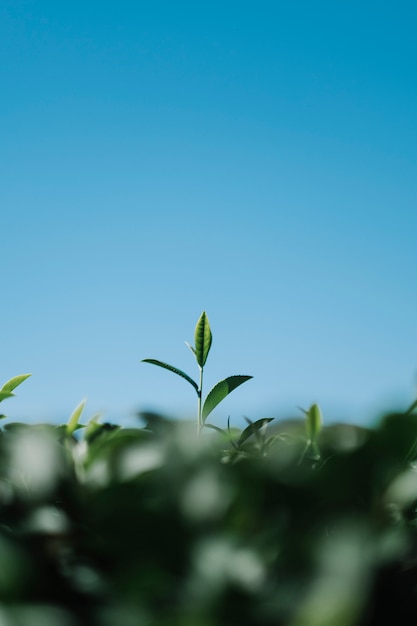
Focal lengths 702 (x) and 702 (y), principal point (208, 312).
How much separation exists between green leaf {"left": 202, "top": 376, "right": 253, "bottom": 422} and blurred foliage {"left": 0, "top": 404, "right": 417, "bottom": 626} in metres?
0.24

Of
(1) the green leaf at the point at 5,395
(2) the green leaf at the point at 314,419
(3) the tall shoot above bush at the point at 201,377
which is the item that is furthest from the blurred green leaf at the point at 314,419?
(1) the green leaf at the point at 5,395

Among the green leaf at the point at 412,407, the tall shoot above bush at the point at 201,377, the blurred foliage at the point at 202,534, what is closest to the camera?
the blurred foliage at the point at 202,534

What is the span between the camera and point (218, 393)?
75 cm

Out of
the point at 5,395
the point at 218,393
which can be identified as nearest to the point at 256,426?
the point at 218,393

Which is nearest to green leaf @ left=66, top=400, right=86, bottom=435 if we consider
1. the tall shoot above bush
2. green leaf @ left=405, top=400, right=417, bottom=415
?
the tall shoot above bush

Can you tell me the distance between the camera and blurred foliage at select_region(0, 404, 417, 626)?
0.35 meters

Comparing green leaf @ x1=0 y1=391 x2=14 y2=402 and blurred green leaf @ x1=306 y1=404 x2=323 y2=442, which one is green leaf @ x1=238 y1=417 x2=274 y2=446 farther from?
green leaf @ x1=0 y1=391 x2=14 y2=402

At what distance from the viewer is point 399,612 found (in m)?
0.36

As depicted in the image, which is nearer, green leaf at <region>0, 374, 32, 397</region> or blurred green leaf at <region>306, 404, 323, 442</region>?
blurred green leaf at <region>306, 404, 323, 442</region>

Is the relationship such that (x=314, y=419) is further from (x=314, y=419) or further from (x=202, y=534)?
(x=202, y=534)

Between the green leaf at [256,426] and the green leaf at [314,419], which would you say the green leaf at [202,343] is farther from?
the green leaf at [314,419]

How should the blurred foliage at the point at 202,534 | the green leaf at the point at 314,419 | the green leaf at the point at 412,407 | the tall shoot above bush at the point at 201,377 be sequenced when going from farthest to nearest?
the tall shoot above bush at the point at 201,377 → the green leaf at the point at 314,419 → the green leaf at the point at 412,407 → the blurred foliage at the point at 202,534

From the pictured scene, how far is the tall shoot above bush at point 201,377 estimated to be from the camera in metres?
0.75

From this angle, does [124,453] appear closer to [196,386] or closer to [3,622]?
[3,622]
